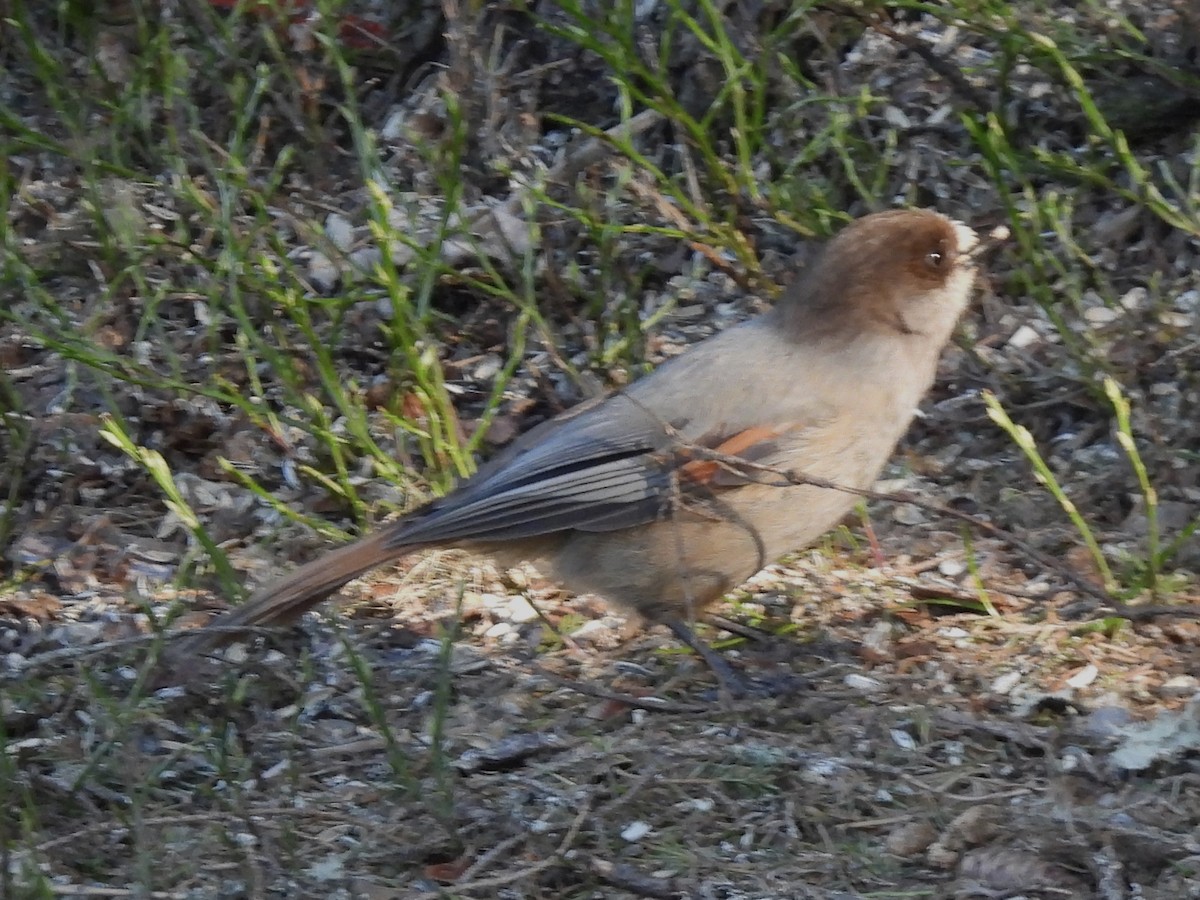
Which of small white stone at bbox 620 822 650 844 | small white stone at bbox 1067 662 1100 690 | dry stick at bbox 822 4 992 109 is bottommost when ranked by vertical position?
small white stone at bbox 620 822 650 844

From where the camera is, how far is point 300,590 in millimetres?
4051

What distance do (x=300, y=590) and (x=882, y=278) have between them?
1.66 metres

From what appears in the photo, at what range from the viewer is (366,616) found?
442 centimetres

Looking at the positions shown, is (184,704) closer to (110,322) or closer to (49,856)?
(49,856)

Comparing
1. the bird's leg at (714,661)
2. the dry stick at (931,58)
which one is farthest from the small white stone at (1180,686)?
the dry stick at (931,58)

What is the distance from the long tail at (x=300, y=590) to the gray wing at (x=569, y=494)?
57 millimetres

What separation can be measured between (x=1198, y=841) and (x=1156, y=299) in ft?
6.52

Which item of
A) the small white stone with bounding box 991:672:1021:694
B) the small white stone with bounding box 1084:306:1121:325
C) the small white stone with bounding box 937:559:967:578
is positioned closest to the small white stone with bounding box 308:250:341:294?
the small white stone with bounding box 937:559:967:578

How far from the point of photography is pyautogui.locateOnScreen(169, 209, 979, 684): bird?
4004 millimetres

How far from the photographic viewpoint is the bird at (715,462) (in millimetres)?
4004

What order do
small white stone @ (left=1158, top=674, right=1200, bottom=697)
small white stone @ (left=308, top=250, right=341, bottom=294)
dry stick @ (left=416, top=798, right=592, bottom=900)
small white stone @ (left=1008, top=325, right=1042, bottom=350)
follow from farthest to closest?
small white stone @ (left=308, top=250, right=341, bottom=294) → small white stone @ (left=1008, top=325, right=1042, bottom=350) → small white stone @ (left=1158, top=674, right=1200, bottom=697) → dry stick @ (left=416, top=798, right=592, bottom=900)

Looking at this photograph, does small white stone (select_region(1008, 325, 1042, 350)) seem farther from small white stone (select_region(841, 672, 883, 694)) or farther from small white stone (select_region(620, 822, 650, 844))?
small white stone (select_region(620, 822, 650, 844))

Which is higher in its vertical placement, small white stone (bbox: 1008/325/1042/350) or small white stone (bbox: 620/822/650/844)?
small white stone (bbox: 1008/325/1042/350)

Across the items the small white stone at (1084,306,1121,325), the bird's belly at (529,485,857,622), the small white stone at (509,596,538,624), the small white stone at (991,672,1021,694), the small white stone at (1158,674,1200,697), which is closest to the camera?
the small white stone at (1158,674,1200,697)
